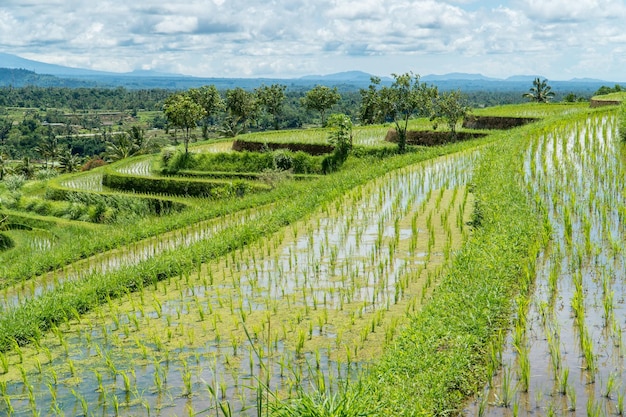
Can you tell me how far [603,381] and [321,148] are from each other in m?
23.0

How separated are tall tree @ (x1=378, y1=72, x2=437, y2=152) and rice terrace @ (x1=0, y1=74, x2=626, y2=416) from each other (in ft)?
29.5

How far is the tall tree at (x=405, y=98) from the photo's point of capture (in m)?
26.4

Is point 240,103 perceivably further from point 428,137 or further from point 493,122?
point 493,122

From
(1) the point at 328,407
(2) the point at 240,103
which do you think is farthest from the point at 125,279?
(2) the point at 240,103

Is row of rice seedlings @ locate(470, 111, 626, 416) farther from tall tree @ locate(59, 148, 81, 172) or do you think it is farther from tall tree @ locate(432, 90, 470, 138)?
tall tree @ locate(59, 148, 81, 172)

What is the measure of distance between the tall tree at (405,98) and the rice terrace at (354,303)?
900 cm

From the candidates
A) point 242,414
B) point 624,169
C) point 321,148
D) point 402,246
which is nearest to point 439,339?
point 242,414

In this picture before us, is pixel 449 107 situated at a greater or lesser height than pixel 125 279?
greater

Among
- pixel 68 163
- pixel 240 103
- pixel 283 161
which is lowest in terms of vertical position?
pixel 68 163

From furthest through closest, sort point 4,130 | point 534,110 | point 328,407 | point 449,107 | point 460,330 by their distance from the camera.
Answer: point 4,130, point 534,110, point 449,107, point 460,330, point 328,407

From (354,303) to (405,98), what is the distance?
1979 cm

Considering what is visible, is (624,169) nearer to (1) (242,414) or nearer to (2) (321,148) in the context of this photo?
(1) (242,414)

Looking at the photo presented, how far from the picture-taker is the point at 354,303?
310 inches

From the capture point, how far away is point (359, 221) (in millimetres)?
12219
